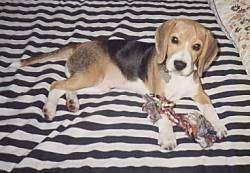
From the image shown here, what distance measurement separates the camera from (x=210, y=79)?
313 centimetres

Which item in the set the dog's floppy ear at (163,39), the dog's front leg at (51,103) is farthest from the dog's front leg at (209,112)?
the dog's front leg at (51,103)

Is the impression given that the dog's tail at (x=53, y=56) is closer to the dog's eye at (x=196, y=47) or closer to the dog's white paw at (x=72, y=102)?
the dog's white paw at (x=72, y=102)

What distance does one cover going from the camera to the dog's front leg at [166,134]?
257 cm

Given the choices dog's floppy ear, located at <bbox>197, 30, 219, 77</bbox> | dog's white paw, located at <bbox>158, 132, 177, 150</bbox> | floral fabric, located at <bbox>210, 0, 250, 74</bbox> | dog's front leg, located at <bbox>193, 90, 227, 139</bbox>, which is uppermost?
floral fabric, located at <bbox>210, 0, 250, 74</bbox>

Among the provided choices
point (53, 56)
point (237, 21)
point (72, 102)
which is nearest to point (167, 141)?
point (72, 102)

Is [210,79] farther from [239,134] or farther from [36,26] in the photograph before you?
[36,26]

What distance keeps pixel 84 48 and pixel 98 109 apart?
56cm

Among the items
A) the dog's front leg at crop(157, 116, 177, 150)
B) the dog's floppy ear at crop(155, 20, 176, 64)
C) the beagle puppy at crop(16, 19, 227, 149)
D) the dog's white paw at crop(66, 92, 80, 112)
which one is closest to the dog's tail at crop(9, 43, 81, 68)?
the beagle puppy at crop(16, 19, 227, 149)

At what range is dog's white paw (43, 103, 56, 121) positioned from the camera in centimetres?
274

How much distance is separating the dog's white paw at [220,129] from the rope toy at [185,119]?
0.03 m

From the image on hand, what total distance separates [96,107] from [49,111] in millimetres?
339

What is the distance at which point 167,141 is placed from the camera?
257cm

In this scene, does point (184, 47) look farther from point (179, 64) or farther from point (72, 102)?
point (72, 102)

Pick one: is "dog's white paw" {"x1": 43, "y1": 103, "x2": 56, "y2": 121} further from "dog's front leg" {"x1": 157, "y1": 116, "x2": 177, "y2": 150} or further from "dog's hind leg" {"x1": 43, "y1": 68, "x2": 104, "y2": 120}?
"dog's front leg" {"x1": 157, "y1": 116, "x2": 177, "y2": 150}
